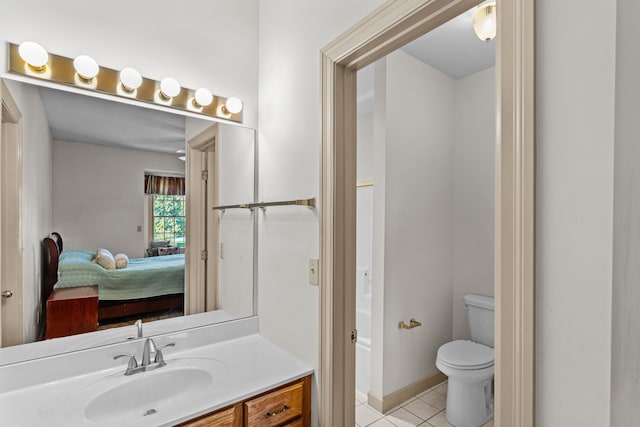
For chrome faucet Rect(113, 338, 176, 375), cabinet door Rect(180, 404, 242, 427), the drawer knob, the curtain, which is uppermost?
the curtain

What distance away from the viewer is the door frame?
69 cm

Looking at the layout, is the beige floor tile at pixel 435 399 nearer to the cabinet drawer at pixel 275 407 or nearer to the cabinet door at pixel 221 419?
the cabinet drawer at pixel 275 407

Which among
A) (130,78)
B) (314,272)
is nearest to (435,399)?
(314,272)

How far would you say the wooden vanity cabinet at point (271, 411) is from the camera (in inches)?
43.0

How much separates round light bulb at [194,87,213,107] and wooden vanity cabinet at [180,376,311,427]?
131 centimetres

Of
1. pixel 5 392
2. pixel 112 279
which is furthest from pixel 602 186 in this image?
pixel 5 392

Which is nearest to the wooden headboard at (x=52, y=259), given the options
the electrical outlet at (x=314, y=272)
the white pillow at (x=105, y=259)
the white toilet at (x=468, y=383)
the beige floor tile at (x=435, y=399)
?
the white pillow at (x=105, y=259)

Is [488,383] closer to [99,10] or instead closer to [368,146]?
[368,146]

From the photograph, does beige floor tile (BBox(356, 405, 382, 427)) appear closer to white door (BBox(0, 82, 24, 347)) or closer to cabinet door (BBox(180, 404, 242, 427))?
cabinet door (BBox(180, 404, 242, 427))

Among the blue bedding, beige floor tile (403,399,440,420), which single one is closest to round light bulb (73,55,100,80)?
the blue bedding

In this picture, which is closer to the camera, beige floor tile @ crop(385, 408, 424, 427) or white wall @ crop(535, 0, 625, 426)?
white wall @ crop(535, 0, 625, 426)

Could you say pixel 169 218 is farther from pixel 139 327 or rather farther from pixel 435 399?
pixel 435 399

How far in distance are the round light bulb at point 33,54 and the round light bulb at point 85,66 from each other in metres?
0.09

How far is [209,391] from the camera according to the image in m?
1.16
